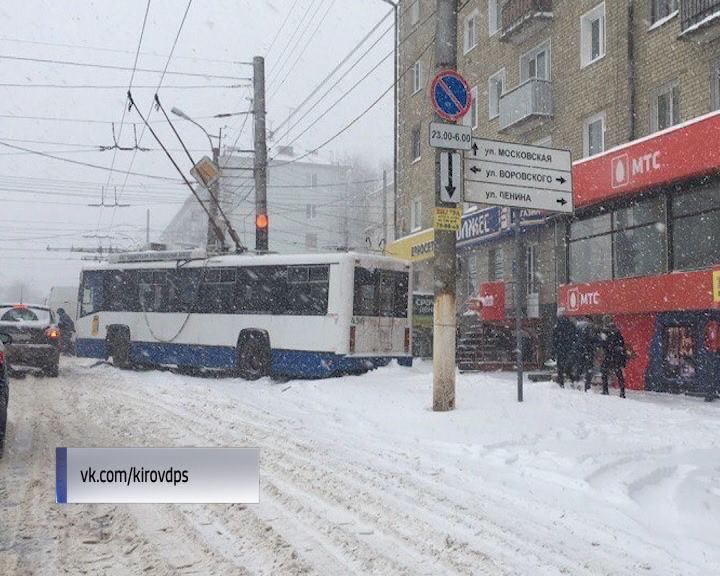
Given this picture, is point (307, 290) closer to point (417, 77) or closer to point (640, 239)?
point (640, 239)

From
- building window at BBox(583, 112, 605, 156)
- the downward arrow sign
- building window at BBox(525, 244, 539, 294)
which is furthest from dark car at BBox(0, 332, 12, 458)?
building window at BBox(525, 244, 539, 294)

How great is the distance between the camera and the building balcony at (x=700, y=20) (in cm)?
1538

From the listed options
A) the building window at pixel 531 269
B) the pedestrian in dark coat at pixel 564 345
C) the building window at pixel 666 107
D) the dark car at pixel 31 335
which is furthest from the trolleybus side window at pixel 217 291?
the building window at pixel 666 107

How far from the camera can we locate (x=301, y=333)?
599 inches

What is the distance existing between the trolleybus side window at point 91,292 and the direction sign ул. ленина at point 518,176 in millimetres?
13579

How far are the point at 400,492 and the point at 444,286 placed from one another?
4.55m

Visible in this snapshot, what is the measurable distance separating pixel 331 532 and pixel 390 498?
99 cm

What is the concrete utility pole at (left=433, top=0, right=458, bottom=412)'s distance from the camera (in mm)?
9914

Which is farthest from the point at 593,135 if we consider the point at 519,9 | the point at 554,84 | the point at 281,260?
the point at 281,260

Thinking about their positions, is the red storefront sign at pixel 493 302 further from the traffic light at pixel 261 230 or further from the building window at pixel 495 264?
the traffic light at pixel 261 230

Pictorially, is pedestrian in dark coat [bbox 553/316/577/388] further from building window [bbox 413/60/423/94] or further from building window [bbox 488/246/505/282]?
building window [bbox 413/60/423/94]

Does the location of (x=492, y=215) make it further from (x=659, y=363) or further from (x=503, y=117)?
(x=659, y=363)

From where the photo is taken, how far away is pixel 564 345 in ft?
46.5

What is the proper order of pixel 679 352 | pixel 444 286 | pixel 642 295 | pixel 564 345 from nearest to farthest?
pixel 444 286
pixel 564 345
pixel 679 352
pixel 642 295
